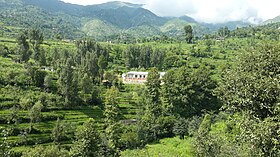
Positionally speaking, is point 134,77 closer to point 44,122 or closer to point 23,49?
point 23,49

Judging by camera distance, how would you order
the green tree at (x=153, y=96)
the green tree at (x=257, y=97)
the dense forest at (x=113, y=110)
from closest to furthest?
the green tree at (x=257, y=97), the dense forest at (x=113, y=110), the green tree at (x=153, y=96)

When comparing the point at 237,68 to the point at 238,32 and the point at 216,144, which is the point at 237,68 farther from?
the point at 238,32

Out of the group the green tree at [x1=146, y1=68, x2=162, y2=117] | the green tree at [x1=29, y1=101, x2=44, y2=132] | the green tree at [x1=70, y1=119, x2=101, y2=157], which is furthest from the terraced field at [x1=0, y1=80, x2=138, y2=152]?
the green tree at [x1=70, y1=119, x2=101, y2=157]

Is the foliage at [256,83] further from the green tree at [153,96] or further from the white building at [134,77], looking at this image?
the white building at [134,77]

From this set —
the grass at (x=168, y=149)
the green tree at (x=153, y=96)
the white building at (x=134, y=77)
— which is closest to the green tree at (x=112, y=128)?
the grass at (x=168, y=149)

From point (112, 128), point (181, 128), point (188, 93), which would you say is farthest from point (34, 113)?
point (188, 93)

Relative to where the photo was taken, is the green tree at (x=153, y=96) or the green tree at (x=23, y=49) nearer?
the green tree at (x=153, y=96)

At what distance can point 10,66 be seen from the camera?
79.9m

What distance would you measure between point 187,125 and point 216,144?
2819 cm

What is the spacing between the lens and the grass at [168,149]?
154 feet

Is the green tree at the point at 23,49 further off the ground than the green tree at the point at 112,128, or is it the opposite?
the green tree at the point at 23,49

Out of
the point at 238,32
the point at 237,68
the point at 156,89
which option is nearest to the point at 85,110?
the point at 156,89

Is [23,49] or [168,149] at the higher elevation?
[23,49]

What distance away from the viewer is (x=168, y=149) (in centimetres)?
5291
